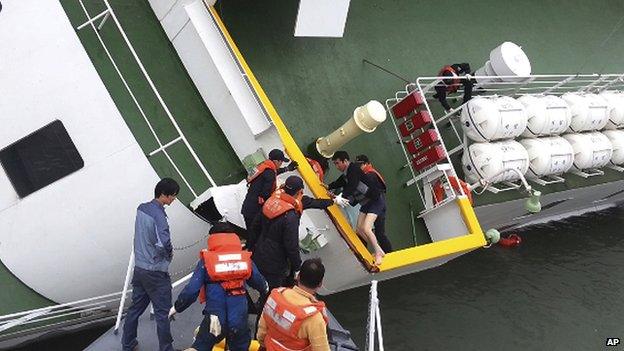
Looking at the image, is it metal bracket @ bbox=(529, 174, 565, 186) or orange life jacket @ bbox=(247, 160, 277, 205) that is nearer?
orange life jacket @ bbox=(247, 160, 277, 205)

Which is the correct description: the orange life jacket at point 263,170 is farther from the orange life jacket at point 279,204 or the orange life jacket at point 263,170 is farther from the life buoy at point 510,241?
the life buoy at point 510,241

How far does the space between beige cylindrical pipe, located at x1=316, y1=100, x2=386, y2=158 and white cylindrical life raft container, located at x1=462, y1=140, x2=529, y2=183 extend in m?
1.89

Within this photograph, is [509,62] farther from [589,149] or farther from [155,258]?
[155,258]

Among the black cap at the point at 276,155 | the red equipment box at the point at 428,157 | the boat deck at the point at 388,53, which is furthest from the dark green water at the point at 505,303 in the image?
the black cap at the point at 276,155

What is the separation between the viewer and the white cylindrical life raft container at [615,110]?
958 centimetres

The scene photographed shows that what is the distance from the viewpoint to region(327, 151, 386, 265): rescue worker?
652 centimetres

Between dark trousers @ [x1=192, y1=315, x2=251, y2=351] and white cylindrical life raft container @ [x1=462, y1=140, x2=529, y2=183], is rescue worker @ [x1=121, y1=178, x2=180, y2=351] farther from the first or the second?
white cylindrical life raft container @ [x1=462, y1=140, x2=529, y2=183]

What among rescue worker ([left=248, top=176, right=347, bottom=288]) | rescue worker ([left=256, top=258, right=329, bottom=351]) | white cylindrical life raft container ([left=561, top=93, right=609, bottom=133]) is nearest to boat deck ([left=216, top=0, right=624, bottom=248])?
white cylindrical life raft container ([left=561, top=93, right=609, bottom=133])

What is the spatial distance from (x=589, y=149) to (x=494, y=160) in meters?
2.23

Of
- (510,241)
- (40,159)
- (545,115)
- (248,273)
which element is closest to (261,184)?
(248,273)

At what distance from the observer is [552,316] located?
982 cm

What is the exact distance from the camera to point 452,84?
8430mm

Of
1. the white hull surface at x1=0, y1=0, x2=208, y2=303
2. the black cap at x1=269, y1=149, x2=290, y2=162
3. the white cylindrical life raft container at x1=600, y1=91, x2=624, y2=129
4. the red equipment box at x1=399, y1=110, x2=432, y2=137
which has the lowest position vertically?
the white cylindrical life raft container at x1=600, y1=91, x2=624, y2=129

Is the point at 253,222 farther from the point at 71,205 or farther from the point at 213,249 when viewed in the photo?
the point at 71,205
